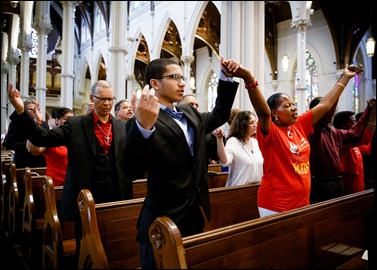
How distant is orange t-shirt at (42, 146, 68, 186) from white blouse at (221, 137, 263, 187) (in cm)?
178

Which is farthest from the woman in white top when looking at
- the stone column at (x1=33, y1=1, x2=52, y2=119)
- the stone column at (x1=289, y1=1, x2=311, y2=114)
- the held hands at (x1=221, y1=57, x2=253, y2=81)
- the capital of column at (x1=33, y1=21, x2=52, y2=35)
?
the capital of column at (x1=33, y1=21, x2=52, y2=35)

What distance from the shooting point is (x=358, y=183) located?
3.68m

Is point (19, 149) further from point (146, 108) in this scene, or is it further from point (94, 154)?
point (146, 108)

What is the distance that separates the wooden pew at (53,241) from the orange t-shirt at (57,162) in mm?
842

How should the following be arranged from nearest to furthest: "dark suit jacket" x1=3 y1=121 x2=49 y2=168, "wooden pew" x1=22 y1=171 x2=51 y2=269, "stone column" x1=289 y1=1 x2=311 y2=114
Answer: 1. "wooden pew" x1=22 y1=171 x2=51 y2=269
2. "dark suit jacket" x1=3 y1=121 x2=49 y2=168
3. "stone column" x1=289 y1=1 x2=311 y2=114

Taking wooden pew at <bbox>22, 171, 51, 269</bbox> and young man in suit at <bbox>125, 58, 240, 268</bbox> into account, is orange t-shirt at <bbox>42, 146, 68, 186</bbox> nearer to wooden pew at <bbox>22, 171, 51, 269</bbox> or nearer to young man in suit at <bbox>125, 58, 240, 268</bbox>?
wooden pew at <bbox>22, 171, 51, 269</bbox>

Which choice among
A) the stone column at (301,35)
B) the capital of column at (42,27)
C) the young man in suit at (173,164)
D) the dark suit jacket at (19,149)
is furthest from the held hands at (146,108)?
the capital of column at (42,27)

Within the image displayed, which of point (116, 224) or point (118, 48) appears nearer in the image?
point (116, 224)

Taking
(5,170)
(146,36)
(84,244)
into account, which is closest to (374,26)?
(84,244)

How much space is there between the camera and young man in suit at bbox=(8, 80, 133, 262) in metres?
2.52

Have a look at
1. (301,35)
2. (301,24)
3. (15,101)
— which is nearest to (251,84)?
(15,101)

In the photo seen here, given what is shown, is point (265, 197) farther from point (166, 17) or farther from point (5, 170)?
point (166, 17)

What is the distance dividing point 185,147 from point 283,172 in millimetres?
941

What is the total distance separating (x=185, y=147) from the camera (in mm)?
1628
